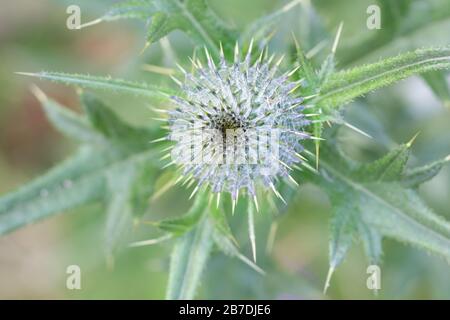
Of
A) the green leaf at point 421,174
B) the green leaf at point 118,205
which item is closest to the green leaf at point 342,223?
the green leaf at point 421,174

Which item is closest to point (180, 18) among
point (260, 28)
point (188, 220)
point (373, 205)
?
point (260, 28)

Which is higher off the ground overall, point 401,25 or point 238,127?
point 401,25

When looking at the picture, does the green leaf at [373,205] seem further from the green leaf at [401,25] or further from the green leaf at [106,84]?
the green leaf at [401,25]

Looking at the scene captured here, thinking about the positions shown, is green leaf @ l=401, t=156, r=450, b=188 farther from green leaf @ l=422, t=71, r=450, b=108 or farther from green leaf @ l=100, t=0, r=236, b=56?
green leaf @ l=100, t=0, r=236, b=56

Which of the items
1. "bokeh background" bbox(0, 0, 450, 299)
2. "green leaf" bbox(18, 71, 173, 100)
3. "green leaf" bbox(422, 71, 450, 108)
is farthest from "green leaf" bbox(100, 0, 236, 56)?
"green leaf" bbox(422, 71, 450, 108)

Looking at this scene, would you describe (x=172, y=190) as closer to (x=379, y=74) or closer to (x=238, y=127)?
(x=238, y=127)
